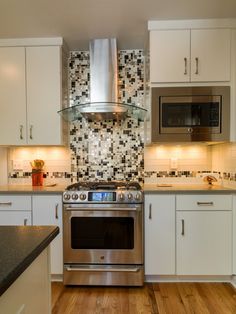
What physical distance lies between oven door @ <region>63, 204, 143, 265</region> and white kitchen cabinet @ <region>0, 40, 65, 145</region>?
839mm

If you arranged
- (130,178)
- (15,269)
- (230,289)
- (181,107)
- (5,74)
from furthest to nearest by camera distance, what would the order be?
(130,178)
(5,74)
(181,107)
(230,289)
(15,269)

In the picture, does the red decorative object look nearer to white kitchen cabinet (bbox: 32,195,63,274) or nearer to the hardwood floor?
white kitchen cabinet (bbox: 32,195,63,274)

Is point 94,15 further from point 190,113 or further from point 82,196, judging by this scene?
point 82,196

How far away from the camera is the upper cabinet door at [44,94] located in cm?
275

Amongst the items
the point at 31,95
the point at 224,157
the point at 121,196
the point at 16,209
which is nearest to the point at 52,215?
the point at 16,209

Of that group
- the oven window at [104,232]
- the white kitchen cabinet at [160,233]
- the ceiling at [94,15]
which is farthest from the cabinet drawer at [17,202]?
the ceiling at [94,15]

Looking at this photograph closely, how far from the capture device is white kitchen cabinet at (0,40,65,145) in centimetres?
276

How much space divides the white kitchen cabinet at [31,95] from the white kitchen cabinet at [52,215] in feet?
1.98

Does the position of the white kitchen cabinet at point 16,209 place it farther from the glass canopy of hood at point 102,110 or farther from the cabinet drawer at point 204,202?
the cabinet drawer at point 204,202

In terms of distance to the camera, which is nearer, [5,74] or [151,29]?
[151,29]

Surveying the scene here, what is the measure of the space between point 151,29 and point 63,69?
1016 mm

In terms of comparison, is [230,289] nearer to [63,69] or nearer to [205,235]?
[205,235]

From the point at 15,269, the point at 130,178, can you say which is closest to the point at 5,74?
the point at 130,178

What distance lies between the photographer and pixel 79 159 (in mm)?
3072
